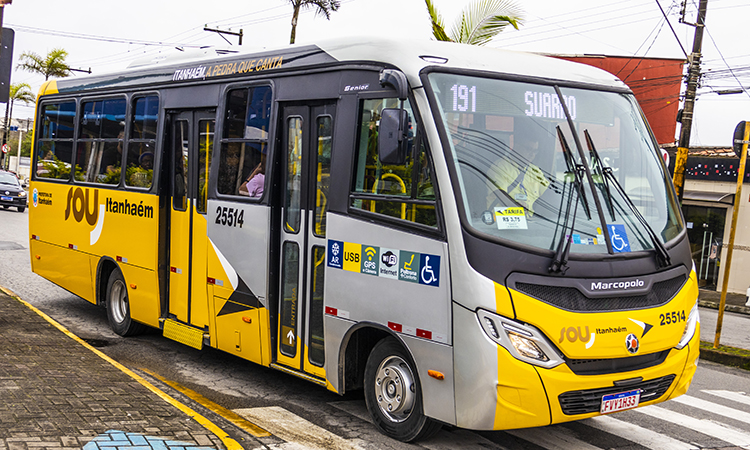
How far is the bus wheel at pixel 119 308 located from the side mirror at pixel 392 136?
541 cm

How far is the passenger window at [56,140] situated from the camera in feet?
36.0

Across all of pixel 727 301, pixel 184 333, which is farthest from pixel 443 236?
pixel 727 301

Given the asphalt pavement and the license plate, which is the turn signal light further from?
the asphalt pavement

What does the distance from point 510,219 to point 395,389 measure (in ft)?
5.39

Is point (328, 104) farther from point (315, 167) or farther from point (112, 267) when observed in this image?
point (112, 267)

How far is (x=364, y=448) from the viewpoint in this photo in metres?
5.76

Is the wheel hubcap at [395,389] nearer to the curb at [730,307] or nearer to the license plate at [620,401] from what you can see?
the license plate at [620,401]

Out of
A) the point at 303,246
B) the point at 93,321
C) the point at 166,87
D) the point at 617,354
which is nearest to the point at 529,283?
the point at 617,354

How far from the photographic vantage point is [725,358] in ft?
34.9

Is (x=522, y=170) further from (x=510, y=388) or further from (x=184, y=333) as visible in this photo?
(x=184, y=333)

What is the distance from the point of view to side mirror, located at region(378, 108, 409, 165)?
546 centimetres

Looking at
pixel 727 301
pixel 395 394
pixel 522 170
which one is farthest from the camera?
pixel 727 301

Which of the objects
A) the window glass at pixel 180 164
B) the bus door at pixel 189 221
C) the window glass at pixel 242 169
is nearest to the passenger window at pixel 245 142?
the window glass at pixel 242 169

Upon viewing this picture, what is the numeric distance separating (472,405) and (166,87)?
18.5 feet
